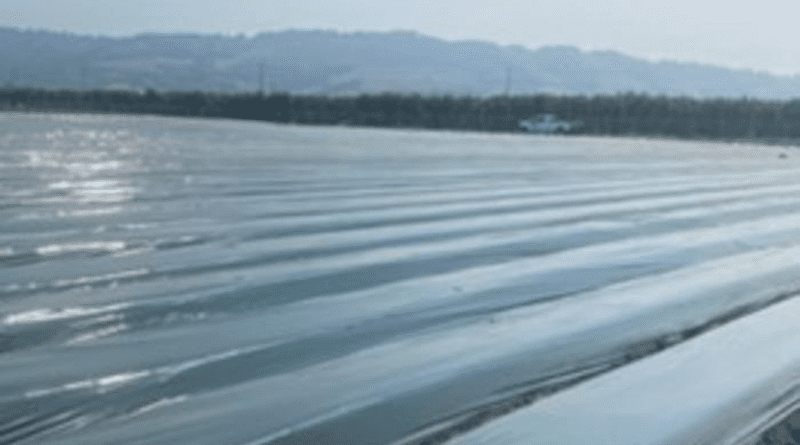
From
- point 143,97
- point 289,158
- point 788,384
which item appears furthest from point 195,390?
point 143,97

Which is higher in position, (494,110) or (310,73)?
(310,73)

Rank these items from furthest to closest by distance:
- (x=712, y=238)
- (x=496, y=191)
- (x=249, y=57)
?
(x=249, y=57), (x=496, y=191), (x=712, y=238)

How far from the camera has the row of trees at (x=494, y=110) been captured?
94.3 ft

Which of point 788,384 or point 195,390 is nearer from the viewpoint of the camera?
point 195,390

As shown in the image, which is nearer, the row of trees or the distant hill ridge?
the row of trees

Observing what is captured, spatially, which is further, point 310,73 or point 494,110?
point 310,73

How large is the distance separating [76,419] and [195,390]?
24 centimetres

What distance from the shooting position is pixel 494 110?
103 ft

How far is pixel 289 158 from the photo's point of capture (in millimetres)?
9227

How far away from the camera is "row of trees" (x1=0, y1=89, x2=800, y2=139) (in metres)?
28.8

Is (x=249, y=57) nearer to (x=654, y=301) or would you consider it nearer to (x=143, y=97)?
(x=143, y=97)

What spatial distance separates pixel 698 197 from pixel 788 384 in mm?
4819

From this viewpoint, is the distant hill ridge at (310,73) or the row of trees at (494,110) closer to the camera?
the row of trees at (494,110)

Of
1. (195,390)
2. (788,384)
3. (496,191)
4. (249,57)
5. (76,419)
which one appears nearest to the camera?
(76,419)
